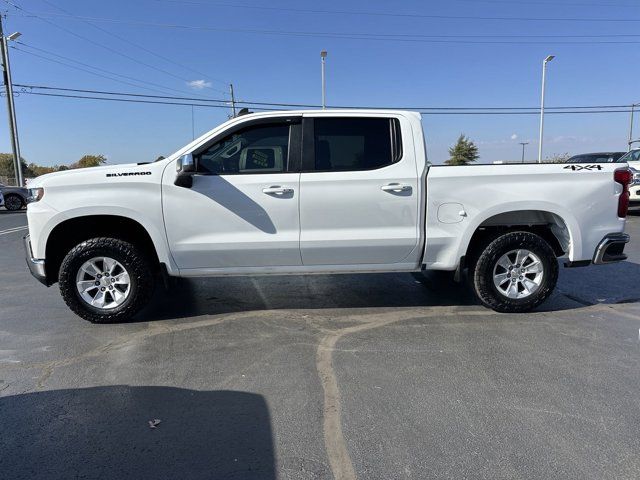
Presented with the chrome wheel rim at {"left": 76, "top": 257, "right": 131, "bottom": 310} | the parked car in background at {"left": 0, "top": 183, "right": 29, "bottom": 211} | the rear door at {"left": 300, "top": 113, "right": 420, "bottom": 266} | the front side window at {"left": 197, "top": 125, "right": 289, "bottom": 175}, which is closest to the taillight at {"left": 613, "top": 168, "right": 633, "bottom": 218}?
the rear door at {"left": 300, "top": 113, "right": 420, "bottom": 266}

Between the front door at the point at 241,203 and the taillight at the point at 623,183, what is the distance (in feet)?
10.6

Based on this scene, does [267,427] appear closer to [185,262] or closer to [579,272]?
[185,262]

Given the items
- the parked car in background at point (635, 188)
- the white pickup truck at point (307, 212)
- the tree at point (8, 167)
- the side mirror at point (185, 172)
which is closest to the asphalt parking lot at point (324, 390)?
the white pickup truck at point (307, 212)

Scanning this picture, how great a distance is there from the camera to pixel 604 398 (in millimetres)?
3205

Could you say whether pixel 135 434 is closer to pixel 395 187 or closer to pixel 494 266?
pixel 395 187

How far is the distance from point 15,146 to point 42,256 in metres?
27.9

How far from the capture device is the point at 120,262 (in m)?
4.68

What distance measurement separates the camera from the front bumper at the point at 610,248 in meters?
4.87

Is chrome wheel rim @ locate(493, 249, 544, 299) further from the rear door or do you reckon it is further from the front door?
the front door

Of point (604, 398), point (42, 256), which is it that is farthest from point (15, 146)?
point (604, 398)

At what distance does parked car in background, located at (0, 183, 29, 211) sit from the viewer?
20.5m

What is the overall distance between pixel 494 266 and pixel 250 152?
2772mm

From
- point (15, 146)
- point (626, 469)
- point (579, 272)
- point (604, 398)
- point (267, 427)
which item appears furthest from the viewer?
point (15, 146)

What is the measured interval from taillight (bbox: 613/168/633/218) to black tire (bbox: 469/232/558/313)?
0.80 meters
